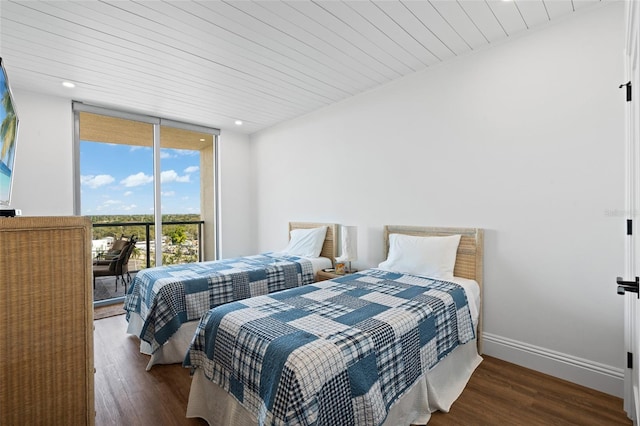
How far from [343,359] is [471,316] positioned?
1407mm

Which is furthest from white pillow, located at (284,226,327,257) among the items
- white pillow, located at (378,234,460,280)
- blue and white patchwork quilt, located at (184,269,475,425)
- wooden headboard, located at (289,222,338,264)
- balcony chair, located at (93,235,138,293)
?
balcony chair, located at (93,235,138,293)

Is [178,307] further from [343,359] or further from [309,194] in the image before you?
[309,194]

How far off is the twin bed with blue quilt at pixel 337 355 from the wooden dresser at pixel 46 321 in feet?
1.99

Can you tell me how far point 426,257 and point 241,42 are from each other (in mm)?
2339

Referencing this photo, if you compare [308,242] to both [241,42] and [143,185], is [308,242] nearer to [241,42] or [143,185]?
[241,42]

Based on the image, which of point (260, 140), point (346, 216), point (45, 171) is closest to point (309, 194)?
point (346, 216)

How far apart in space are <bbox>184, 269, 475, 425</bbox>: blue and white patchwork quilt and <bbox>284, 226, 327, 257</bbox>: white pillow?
1485 mm

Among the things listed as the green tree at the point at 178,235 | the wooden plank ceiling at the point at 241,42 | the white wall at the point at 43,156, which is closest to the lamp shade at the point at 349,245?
the wooden plank ceiling at the point at 241,42

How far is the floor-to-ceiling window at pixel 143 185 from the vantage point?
155 inches

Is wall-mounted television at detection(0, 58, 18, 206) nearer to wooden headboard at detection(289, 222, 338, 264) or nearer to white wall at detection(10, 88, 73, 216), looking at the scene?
white wall at detection(10, 88, 73, 216)

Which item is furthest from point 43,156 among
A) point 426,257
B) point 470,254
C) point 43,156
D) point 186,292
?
point 470,254

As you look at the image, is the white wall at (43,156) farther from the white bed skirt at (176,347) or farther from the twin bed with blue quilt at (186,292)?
the white bed skirt at (176,347)

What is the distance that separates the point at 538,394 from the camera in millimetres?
1982

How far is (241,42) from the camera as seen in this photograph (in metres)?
2.39
